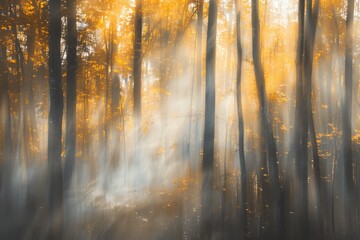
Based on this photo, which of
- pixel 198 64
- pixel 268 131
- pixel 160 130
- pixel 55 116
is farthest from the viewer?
pixel 160 130

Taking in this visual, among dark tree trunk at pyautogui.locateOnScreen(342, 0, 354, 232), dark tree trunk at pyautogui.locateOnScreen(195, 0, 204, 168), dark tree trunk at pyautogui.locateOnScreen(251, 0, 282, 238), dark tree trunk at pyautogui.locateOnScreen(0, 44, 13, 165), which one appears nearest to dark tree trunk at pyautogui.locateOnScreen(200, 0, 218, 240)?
dark tree trunk at pyautogui.locateOnScreen(251, 0, 282, 238)

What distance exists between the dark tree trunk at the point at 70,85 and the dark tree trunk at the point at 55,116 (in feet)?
3.91

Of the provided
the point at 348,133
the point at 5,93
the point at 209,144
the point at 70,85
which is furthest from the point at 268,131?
the point at 5,93

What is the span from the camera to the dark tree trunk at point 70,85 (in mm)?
10047

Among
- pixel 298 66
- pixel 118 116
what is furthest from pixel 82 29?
pixel 298 66

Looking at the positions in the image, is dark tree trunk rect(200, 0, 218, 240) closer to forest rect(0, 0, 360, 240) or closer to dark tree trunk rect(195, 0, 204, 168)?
forest rect(0, 0, 360, 240)

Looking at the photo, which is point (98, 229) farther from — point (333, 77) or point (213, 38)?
point (333, 77)

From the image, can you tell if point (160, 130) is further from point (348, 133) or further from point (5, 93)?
point (348, 133)

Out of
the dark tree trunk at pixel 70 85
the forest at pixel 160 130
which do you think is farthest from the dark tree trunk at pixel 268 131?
the dark tree trunk at pixel 70 85

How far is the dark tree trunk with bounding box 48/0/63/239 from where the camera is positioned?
8.63 m

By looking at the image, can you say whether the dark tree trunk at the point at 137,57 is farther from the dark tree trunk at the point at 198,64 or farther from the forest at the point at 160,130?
the dark tree trunk at the point at 198,64

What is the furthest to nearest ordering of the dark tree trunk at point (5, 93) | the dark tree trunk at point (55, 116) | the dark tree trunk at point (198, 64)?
the dark tree trunk at point (5, 93) < the dark tree trunk at point (198, 64) < the dark tree trunk at point (55, 116)

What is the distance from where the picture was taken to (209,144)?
38.6 ft

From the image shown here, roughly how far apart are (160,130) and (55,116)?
1394 cm
